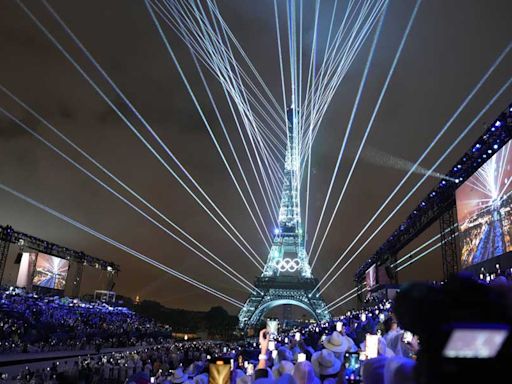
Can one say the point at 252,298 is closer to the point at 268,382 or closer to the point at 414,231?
the point at 414,231

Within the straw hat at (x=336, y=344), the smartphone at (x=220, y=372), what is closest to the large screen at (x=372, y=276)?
the straw hat at (x=336, y=344)

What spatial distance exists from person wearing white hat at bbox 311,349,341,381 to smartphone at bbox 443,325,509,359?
4.72 meters

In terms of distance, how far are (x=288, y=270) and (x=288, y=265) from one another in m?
0.82

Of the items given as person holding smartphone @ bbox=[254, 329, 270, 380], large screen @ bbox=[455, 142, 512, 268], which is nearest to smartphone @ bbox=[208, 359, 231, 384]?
person holding smartphone @ bbox=[254, 329, 270, 380]

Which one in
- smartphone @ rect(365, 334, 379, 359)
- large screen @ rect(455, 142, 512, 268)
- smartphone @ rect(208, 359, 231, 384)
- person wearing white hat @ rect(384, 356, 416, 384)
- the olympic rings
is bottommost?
smartphone @ rect(208, 359, 231, 384)

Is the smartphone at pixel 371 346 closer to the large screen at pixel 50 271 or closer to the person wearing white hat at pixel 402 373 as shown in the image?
the person wearing white hat at pixel 402 373

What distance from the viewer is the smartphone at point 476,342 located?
1497 mm

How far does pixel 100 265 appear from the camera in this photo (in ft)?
180

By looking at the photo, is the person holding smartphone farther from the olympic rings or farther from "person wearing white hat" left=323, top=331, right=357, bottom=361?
the olympic rings

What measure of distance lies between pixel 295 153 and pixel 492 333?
232 ft

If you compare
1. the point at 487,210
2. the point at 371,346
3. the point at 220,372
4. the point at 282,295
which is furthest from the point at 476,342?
the point at 282,295

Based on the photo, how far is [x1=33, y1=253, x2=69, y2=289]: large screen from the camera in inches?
1925

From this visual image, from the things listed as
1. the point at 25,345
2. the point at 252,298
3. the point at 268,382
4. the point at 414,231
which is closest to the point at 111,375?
the point at 25,345

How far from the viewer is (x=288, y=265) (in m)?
73.8
